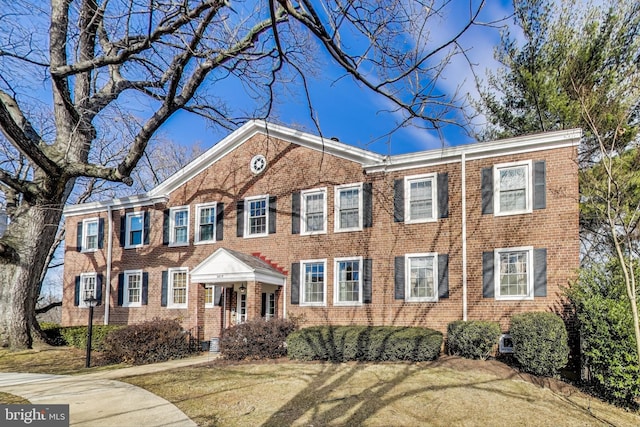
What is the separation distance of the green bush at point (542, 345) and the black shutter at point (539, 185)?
328 cm

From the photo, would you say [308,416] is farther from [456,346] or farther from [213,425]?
[456,346]

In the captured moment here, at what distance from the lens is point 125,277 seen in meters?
20.0

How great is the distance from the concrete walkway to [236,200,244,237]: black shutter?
629 centimetres

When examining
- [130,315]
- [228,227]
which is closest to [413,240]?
[228,227]

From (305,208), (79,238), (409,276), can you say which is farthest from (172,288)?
(409,276)

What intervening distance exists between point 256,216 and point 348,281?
442cm

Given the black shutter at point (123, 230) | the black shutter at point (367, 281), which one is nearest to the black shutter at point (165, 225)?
the black shutter at point (123, 230)

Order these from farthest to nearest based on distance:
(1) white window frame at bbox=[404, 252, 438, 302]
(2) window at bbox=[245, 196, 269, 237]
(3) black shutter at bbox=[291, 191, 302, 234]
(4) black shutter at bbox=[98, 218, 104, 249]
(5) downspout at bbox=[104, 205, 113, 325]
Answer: (4) black shutter at bbox=[98, 218, 104, 249], (5) downspout at bbox=[104, 205, 113, 325], (2) window at bbox=[245, 196, 269, 237], (3) black shutter at bbox=[291, 191, 302, 234], (1) white window frame at bbox=[404, 252, 438, 302]

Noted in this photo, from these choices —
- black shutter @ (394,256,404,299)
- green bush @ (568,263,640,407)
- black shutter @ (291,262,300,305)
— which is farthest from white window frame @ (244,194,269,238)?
green bush @ (568,263,640,407)

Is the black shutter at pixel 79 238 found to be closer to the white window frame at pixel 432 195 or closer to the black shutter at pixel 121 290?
the black shutter at pixel 121 290

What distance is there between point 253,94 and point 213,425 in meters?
5.01

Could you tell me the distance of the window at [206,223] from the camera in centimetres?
1844

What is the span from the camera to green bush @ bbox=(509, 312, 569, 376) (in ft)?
35.1

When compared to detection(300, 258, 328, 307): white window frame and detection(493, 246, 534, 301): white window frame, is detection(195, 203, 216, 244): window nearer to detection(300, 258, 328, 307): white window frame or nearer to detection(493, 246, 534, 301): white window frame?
A: detection(300, 258, 328, 307): white window frame
